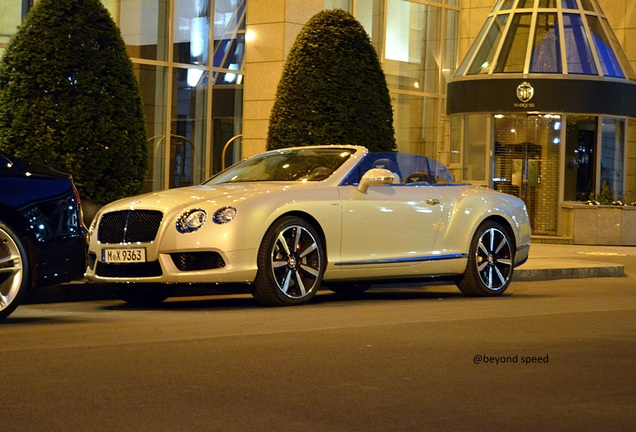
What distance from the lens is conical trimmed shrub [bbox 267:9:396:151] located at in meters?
15.9

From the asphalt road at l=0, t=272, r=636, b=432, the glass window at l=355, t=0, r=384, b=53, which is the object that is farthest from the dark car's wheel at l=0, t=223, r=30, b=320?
the glass window at l=355, t=0, r=384, b=53

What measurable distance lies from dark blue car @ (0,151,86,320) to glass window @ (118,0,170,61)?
Result: 541 inches

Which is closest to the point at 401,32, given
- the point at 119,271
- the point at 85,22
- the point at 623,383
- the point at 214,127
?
the point at 214,127

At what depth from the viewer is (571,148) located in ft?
92.5

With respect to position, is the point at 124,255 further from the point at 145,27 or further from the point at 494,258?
the point at 145,27

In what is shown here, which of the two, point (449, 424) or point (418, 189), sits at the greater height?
point (418, 189)

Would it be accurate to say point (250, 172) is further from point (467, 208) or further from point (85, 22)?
point (85, 22)

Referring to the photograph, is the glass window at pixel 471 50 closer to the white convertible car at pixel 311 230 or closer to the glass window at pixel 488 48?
the glass window at pixel 488 48

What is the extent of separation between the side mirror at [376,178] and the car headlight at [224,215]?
5.03 ft

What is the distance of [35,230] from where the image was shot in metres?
9.17

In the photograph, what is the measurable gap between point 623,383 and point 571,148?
2194 cm

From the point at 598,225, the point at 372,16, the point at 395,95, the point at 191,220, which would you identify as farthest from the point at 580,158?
the point at 191,220

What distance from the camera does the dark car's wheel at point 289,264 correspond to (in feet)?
34.8

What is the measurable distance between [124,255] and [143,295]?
0.96 meters
